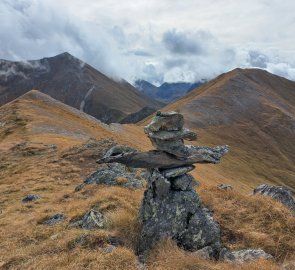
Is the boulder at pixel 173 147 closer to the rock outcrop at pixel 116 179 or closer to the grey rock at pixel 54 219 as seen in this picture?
the grey rock at pixel 54 219

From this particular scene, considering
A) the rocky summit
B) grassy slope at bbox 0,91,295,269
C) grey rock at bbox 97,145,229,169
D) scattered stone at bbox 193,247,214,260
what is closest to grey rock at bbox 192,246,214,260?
scattered stone at bbox 193,247,214,260

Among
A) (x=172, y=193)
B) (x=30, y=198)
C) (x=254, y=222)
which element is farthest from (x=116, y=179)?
(x=254, y=222)

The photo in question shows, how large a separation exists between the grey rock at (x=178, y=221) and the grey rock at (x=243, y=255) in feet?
2.41

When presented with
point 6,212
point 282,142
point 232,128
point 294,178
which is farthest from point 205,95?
point 6,212

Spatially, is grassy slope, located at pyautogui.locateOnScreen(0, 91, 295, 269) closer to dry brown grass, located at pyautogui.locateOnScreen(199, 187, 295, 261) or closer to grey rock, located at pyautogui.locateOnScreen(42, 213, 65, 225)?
dry brown grass, located at pyautogui.locateOnScreen(199, 187, 295, 261)

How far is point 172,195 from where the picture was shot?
760 inches

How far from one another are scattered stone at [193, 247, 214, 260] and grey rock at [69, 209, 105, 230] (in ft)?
16.2

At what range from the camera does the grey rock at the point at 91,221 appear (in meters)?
19.6

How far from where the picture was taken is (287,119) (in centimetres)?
16500

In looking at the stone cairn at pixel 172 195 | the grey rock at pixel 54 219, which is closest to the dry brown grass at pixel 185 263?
the stone cairn at pixel 172 195

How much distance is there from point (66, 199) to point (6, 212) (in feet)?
13.4

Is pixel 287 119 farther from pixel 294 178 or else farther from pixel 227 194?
pixel 227 194

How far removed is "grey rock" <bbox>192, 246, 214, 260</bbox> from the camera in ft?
55.1

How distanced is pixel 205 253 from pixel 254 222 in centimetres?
416
